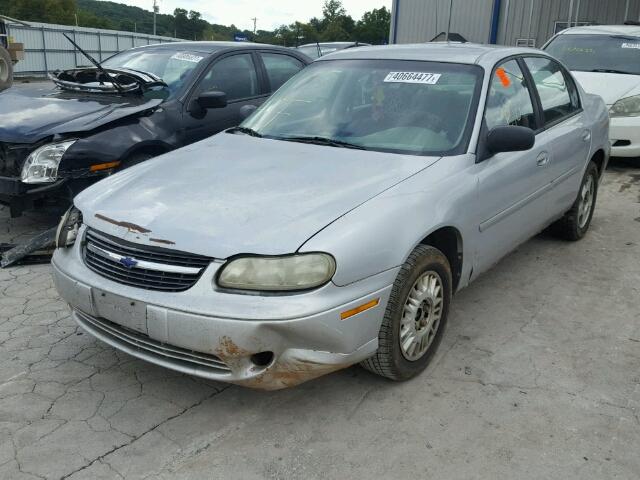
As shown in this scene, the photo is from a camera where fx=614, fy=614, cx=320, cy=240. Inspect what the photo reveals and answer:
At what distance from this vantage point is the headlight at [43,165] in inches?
177

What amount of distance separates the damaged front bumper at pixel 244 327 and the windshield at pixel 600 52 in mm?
7109

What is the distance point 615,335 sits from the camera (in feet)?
11.9

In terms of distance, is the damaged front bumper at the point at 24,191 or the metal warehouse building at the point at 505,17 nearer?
the damaged front bumper at the point at 24,191

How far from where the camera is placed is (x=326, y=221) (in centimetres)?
259

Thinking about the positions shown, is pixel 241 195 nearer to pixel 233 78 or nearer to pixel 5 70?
pixel 233 78

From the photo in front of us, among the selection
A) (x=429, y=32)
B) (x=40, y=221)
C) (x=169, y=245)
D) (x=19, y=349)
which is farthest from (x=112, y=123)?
(x=429, y=32)

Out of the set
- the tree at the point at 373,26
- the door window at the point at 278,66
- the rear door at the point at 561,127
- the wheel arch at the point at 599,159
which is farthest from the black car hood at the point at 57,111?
the tree at the point at 373,26

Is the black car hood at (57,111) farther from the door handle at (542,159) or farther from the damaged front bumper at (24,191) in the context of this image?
the door handle at (542,159)

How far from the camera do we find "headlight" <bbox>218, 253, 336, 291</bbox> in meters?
2.44

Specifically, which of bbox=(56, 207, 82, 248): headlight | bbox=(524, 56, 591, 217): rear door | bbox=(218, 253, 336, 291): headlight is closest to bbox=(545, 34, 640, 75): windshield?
bbox=(524, 56, 591, 217): rear door

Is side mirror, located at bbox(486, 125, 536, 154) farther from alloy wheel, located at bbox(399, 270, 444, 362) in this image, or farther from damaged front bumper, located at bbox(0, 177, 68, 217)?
damaged front bumper, located at bbox(0, 177, 68, 217)

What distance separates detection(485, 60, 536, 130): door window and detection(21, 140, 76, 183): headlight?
304cm

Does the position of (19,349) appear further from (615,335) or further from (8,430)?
(615,335)

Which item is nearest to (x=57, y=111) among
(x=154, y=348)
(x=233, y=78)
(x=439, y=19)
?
(x=233, y=78)
